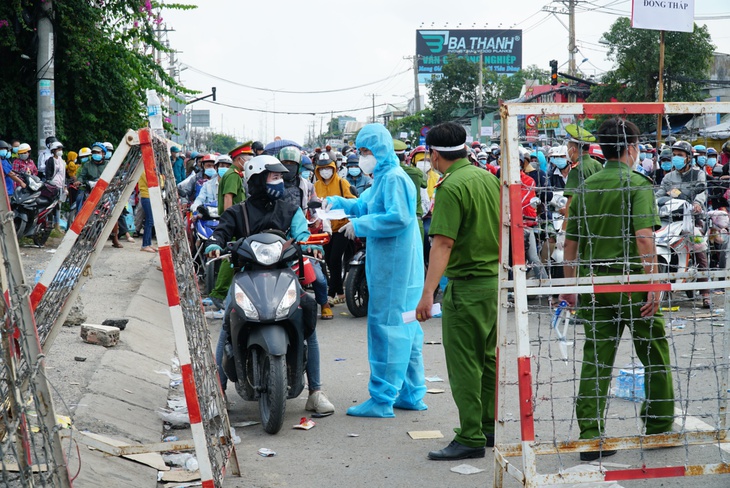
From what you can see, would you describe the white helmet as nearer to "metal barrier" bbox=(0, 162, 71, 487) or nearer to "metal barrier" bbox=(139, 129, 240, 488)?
"metal barrier" bbox=(139, 129, 240, 488)

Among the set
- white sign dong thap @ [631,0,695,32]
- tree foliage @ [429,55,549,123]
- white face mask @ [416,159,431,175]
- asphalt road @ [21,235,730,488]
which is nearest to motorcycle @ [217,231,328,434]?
asphalt road @ [21,235,730,488]

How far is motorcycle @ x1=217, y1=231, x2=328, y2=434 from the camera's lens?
222 inches

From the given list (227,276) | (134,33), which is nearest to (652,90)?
(134,33)

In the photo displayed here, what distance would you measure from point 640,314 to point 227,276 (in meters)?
3.40

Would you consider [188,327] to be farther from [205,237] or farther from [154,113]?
[205,237]

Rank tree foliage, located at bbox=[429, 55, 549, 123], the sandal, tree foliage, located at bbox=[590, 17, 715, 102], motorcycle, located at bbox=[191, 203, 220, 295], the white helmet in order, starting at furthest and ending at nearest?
tree foliage, located at bbox=[429, 55, 549, 123] → tree foliage, located at bbox=[590, 17, 715, 102] → the sandal → motorcycle, located at bbox=[191, 203, 220, 295] → the white helmet

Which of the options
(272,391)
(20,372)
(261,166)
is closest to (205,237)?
(261,166)

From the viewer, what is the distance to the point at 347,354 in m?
8.52

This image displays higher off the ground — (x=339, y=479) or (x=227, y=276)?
(x=227, y=276)

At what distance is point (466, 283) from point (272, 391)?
147cm

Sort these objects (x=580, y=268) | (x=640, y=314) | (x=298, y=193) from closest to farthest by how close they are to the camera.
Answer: (x=640, y=314) < (x=580, y=268) < (x=298, y=193)

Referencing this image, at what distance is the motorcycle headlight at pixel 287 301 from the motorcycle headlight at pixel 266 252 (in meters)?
0.21

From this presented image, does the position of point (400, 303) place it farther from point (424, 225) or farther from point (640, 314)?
point (424, 225)

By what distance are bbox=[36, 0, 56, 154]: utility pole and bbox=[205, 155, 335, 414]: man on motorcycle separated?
1032cm
